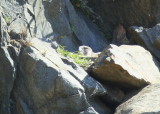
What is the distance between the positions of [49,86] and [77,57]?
6.74 ft

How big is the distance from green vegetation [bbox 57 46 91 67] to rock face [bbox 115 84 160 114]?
56.1 inches

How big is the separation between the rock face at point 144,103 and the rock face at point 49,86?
20.0 inches

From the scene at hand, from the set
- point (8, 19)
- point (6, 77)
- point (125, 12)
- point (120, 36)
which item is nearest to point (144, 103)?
point (6, 77)

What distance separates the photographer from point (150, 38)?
9727 mm

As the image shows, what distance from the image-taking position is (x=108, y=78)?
7723mm

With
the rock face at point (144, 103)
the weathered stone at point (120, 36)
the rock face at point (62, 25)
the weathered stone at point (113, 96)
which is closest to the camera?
the rock face at point (144, 103)

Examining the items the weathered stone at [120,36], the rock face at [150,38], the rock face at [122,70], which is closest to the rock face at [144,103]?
the rock face at [122,70]

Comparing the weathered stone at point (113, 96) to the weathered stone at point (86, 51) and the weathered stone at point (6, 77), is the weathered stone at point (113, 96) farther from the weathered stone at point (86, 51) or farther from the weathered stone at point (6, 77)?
the weathered stone at point (86, 51)

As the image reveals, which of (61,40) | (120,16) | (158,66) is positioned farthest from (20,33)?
(120,16)

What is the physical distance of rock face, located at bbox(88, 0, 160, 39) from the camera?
467 inches

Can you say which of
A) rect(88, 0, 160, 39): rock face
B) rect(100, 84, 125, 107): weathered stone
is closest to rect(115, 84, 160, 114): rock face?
rect(100, 84, 125, 107): weathered stone

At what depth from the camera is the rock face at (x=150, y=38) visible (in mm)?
9539

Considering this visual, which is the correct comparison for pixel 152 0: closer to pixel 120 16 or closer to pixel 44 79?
pixel 120 16

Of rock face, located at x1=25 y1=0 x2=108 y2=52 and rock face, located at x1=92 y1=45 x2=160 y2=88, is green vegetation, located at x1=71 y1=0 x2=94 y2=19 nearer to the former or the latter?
rock face, located at x1=25 y1=0 x2=108 y2=52
